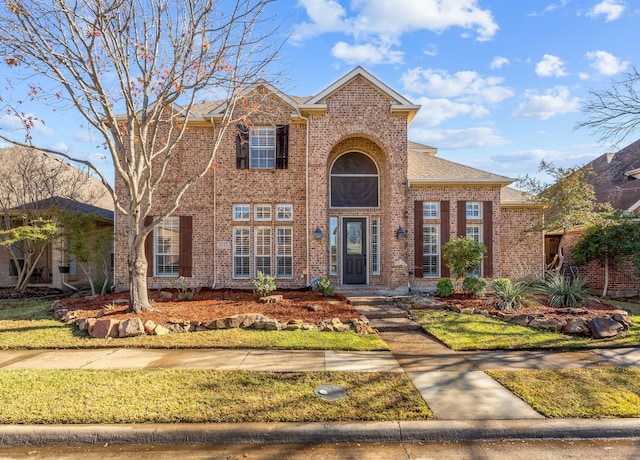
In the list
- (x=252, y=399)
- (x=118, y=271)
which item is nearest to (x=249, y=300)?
(x=118, y=271)

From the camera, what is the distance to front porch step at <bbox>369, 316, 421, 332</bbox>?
8.22 m

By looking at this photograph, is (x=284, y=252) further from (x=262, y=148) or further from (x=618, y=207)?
(x=618, y=207)

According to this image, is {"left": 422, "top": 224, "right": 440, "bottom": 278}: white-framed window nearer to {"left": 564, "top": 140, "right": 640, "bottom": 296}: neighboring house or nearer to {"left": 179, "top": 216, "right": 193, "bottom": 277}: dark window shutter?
{"left": 564, "top": 140, "right": 640, "bottom": 296}: neighboring house

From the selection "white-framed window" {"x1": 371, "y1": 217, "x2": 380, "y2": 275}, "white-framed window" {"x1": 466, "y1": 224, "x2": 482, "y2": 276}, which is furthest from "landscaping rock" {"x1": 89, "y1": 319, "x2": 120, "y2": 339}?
"white-framed window" {"x1": 466, "y1": 224, "x2": 482, "y2": 276}

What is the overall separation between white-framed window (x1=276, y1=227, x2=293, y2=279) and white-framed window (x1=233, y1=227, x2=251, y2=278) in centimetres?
104

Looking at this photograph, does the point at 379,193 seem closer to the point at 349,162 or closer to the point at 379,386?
the point at 349,162

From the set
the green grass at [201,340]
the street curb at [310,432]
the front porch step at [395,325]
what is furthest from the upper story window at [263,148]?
the street curb at [310,432]

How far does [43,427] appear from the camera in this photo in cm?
382

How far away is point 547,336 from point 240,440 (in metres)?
6.57

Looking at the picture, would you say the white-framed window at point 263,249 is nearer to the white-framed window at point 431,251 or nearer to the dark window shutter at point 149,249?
the dark window shutter at point 149,249

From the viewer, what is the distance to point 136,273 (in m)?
8.61

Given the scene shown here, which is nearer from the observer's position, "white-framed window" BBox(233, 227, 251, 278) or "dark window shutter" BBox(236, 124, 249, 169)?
"dark window shutter" BBox(236, 124, 249, 169)

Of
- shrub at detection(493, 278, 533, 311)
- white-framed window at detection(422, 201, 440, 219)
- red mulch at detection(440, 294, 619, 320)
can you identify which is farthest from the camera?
white-framed window at detection(422, 201, 440, 219)

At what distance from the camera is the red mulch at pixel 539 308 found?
28.3ft
